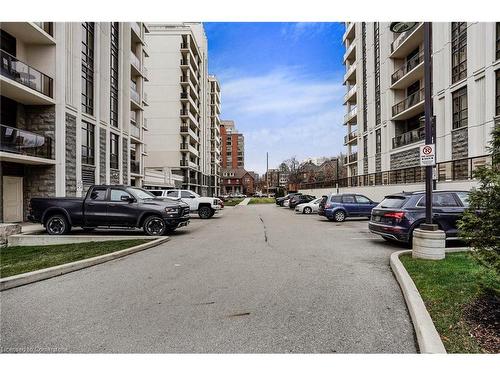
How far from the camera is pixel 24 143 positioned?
14.7m

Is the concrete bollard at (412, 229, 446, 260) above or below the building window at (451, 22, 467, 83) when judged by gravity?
below

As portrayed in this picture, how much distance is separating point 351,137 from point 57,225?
36901mm

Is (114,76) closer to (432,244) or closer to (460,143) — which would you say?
(460,143)

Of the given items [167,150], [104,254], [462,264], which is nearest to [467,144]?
[462,264]

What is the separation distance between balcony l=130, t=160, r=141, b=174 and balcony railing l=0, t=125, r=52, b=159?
11.3 meters

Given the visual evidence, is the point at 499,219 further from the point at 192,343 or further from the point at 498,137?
the point at 192,343

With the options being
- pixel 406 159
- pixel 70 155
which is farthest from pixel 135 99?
pixel 406 159

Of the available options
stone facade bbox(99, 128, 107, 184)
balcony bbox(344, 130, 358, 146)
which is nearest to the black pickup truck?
stone facade bbox(99, 128, 107, 184)

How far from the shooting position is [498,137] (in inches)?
153

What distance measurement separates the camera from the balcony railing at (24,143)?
1387 centimetres

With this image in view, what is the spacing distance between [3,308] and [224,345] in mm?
3584

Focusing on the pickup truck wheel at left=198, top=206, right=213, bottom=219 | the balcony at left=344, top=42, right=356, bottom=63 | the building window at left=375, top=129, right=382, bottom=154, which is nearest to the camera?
the pickup truck wheel at left=198, top=206, right=213, bottom=219

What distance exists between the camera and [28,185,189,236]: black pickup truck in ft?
37.9

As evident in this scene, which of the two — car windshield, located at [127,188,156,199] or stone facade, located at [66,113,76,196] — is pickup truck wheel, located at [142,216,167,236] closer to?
car windshield, located at [127,188,156,199]
